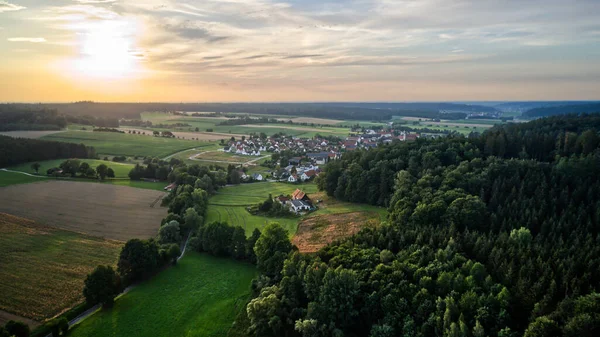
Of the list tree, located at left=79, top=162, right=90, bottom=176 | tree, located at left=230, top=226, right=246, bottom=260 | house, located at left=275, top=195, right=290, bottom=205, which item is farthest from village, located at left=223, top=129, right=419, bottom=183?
tree, located at left=230, top=226, right=246, bottom=260

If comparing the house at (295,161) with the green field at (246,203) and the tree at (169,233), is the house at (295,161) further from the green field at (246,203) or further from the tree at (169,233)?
the tree at (169,233)

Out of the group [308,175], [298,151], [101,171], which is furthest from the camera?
[298,151]

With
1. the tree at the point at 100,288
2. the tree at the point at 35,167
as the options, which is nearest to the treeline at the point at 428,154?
the tree at the point at 100,288

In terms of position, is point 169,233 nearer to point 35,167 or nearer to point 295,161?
point 35,167

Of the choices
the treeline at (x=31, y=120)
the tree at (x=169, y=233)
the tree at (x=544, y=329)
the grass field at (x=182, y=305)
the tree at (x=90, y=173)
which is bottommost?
the grass field at (x=182, y=305)

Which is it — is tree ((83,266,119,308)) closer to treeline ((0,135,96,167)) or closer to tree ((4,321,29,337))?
tree ((4,321,29,337))

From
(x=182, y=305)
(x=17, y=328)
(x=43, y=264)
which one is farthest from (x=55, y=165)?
(x=182, y=305)

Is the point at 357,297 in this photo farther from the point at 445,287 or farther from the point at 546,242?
the point at 546,242
